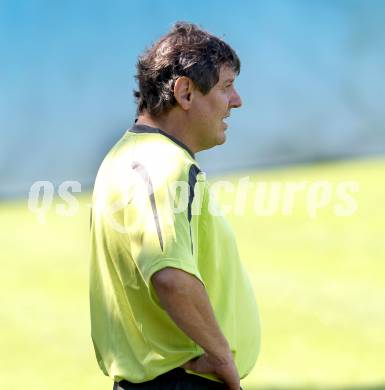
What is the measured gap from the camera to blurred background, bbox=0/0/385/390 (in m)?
5.64

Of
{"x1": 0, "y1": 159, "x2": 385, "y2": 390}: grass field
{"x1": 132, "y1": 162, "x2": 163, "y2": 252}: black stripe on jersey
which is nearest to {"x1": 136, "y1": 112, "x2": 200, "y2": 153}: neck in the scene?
{"x1": 132, "y1": 162, "x2": 163, "y2": 252}: black stripe on jersey

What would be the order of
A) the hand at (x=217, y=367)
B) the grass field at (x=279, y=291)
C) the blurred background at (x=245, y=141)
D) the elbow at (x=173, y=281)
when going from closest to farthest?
the elbow at (x=173, y=281) → the hand at (x=217, y=367) → the grass field at (x=279, y=291) → the blurred background at (x=245, y=141)

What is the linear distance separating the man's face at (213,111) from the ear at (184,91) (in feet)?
0.05

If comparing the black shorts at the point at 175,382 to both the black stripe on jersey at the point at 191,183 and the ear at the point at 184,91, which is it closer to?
the black stripe on jersey at the point at 191,183

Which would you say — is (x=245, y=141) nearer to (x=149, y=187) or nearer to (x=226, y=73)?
(x=226, y=73)

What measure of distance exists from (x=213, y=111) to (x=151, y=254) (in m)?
0.41

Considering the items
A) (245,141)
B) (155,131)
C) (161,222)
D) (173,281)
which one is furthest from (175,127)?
(245,141)

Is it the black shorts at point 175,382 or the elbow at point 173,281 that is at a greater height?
the elbow at point 173,281

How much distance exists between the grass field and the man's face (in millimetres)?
2337

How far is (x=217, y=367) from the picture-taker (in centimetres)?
202

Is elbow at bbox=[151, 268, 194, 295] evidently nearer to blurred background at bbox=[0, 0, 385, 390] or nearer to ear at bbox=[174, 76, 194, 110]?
ear at bbox=[174, 76, 194, 110]

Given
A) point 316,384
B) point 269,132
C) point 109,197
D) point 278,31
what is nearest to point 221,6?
point 278,31

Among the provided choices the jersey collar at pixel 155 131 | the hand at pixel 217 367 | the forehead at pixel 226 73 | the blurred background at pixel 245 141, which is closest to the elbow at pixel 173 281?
A: the hand at pixel 217 367

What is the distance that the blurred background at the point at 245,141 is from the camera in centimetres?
564
